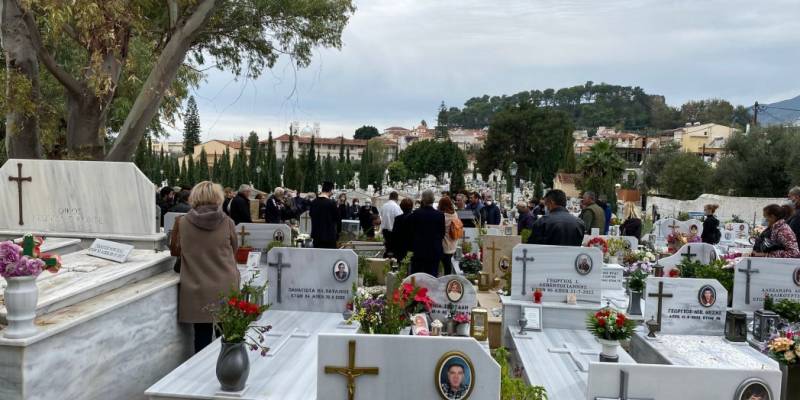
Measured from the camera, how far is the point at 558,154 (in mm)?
66688

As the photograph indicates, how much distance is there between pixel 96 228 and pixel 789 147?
3817 cm

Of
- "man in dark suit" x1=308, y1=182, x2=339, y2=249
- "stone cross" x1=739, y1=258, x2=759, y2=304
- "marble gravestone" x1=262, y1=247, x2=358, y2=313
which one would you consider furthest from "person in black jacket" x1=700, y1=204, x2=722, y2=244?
"marble gravestone" x1=262, y1=247, x2=358, y2=313

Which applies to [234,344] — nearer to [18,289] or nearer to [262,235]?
[18,289]

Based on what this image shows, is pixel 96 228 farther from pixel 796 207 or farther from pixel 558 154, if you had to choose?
pixel 558 154

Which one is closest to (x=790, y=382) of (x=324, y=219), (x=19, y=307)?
(x=19, y=307)

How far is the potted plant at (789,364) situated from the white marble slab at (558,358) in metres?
1.23

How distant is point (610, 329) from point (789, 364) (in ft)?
4.76

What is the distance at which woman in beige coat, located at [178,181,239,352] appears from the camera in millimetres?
5684

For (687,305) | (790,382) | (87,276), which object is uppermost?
(87,276)

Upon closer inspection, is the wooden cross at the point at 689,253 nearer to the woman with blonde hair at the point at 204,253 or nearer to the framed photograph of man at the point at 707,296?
the framed photograph of man at the point at 707,296

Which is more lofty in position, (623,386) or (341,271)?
(341,271)

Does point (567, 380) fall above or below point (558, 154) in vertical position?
below

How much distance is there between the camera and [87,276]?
5.28 metres

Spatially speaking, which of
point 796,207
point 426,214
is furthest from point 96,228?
point 796,207
